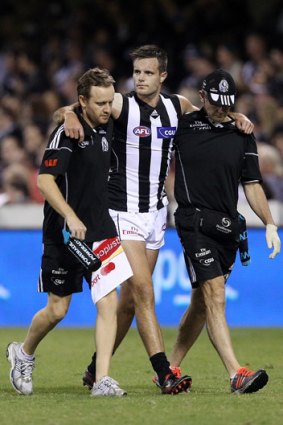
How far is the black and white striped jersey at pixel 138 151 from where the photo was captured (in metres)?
9.22

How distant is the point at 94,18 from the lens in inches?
818

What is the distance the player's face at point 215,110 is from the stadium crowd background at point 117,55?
7003mm

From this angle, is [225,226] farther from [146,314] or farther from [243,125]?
[146,314]

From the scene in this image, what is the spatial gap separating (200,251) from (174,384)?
3.30ft

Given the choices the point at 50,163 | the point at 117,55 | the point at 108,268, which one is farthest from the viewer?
the point at 117,55

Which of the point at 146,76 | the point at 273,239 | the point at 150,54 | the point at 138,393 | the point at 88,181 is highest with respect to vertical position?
the point at 150,54

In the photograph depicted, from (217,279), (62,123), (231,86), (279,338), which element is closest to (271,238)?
(217,279)

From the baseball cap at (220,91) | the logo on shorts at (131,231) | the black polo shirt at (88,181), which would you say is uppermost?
the baseball cap at (220,91)

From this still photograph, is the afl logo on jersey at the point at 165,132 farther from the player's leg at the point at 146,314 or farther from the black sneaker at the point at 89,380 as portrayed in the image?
the black sneaker at the point at 89,380

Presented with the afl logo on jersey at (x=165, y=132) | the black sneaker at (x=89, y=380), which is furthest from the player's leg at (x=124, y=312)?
the afl logo on jersey at (x=165, y=132)

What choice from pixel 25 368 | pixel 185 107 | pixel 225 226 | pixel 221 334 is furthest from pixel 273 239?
pixel 25 368

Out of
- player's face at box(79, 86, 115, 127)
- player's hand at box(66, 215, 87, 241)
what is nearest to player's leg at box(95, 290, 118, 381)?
player's hand at box(66, 215, 87, 241)

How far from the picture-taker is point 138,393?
8.81m

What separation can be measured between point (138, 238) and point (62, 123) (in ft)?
3.54
